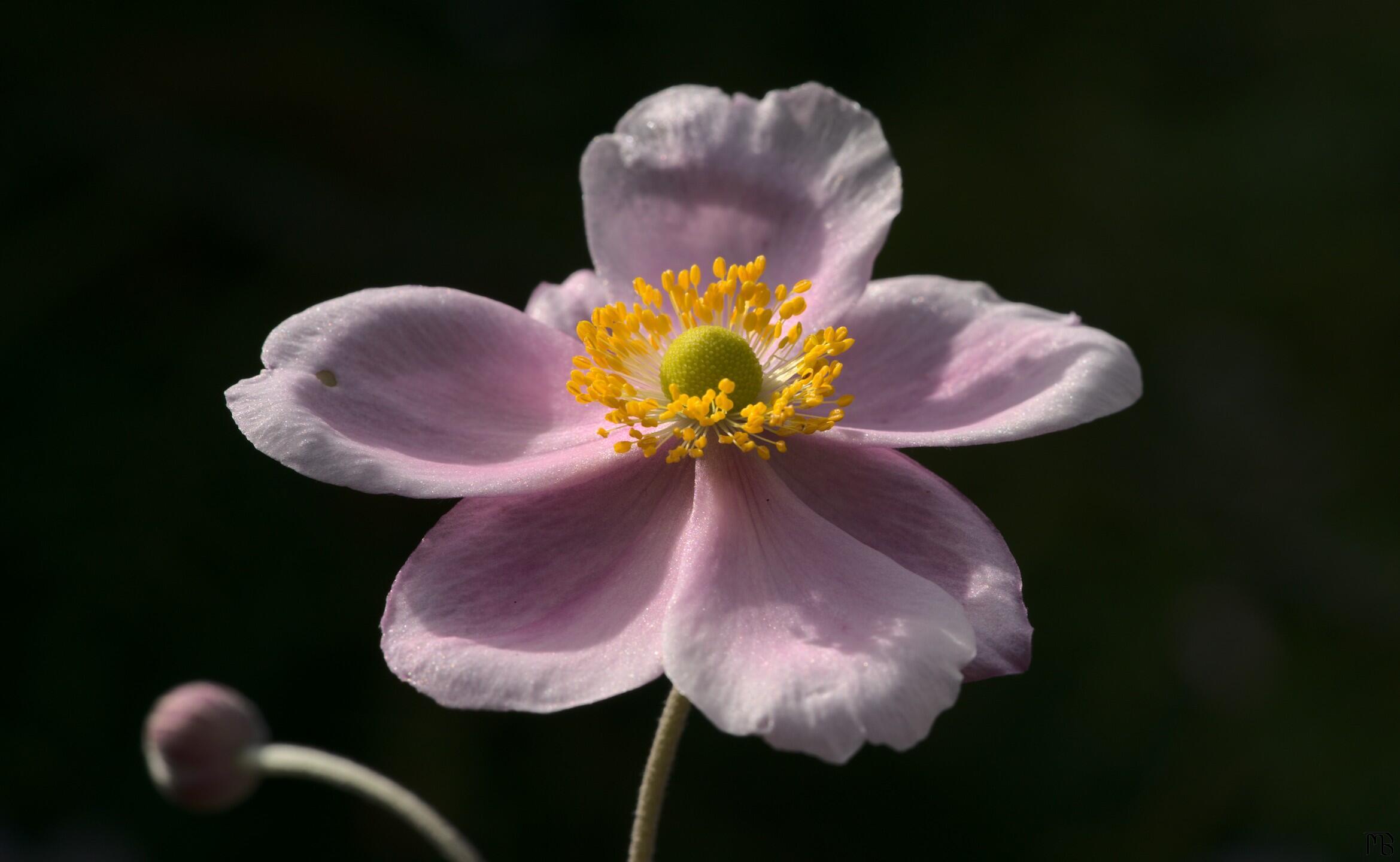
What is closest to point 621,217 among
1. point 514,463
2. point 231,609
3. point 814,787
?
point 514,463

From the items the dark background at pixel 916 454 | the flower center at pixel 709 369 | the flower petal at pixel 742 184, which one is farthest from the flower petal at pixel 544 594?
the dark background at pixel 916 454

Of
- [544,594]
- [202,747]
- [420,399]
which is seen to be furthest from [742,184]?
[202,747]

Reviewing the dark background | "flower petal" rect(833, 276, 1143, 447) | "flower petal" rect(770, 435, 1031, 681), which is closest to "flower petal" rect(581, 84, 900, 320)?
"flower petal" rect(833, 276, 1143, 447)

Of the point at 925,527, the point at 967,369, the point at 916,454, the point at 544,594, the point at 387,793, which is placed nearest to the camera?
the point at 544,594

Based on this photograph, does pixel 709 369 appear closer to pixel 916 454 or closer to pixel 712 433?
pixel 712 433

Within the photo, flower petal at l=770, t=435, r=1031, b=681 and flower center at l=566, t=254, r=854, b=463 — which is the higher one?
flower center at l=566, t=254, r=854, b=463

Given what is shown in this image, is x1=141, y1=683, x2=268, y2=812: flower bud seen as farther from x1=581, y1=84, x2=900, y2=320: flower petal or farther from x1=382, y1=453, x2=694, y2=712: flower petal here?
x1=581, y1=84, x2=900, y2=320: flower petal
